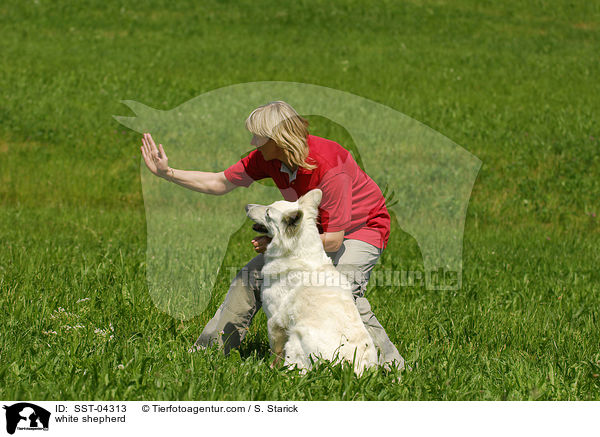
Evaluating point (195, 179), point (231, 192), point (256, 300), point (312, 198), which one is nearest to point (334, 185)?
point (312, 198)

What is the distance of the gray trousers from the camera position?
4980 millimetres

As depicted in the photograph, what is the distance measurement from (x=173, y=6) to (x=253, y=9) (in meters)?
3.91

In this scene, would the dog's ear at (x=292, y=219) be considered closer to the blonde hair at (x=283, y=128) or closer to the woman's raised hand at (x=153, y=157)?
the blonde hair at (x=283, y=128)

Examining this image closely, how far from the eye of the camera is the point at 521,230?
1158 cm

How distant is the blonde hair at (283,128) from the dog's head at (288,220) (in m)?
0.27

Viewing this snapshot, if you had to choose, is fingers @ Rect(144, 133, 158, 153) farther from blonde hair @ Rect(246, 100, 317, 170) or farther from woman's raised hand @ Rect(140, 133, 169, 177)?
blonde hair @ Rect(246, 100, 317, 170)

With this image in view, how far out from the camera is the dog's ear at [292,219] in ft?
14.3

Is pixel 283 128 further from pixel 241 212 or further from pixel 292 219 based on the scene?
pixel 241 212
